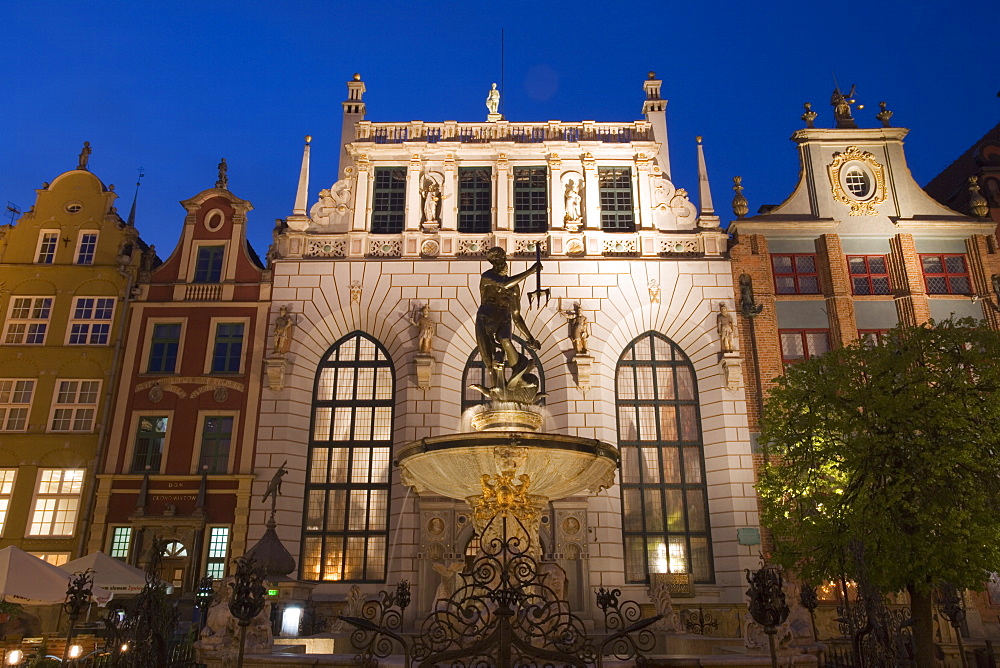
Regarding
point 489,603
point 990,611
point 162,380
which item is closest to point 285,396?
point 162,380

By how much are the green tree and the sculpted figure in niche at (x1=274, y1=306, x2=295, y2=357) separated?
15300 mm

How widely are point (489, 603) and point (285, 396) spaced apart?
50.5 ft

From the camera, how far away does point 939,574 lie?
53.9 ft

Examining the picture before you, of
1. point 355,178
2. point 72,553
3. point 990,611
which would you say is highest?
point 355,178

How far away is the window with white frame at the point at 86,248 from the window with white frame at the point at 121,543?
9.84 meters

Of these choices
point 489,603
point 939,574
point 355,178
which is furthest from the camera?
point 355,178

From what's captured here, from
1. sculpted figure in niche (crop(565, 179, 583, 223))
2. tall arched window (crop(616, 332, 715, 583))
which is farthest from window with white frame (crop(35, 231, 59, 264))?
tall arched window (crop(616, 332, 715, 583))

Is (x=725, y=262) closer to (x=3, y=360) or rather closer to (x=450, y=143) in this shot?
(x=450, y=143)

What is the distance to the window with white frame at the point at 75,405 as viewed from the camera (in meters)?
25.3

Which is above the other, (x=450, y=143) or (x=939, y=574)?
(x=450, y=143)

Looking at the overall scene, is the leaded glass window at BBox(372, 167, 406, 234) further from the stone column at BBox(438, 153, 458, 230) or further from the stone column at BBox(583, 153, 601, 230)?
the stone column at BBox(583, 153, 601, 230)

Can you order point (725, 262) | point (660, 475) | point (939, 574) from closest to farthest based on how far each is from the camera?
1. point (939, 574)
2. point (660, 475)
3. point (725, 262)

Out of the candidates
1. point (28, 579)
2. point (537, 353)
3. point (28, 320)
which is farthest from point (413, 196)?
point (28, 579)

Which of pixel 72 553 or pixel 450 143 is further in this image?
pixel 450 143
